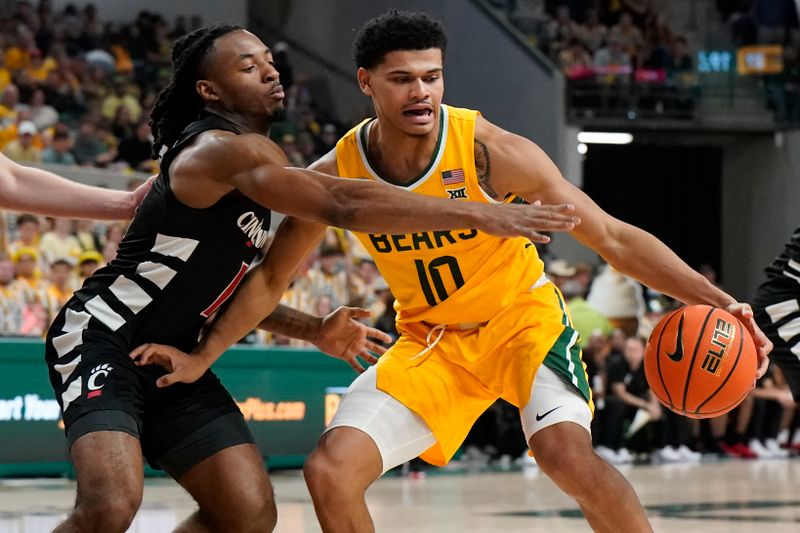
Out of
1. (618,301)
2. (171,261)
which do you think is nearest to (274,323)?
(171,261)

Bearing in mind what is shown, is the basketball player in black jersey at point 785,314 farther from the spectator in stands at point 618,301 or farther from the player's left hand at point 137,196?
the spectator in stands at point 618,301

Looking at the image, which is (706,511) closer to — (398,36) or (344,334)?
(344,334)

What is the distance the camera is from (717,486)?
451 inches

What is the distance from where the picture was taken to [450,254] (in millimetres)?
4922

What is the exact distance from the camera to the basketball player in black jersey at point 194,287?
4148 mm

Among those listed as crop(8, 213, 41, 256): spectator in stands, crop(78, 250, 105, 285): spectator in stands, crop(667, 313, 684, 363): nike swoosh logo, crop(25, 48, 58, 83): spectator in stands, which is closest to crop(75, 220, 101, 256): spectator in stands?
crop(8, 213, 41, 256): spectator in stands

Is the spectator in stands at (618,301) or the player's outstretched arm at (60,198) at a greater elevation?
the player's outstretched arm at (60,198)

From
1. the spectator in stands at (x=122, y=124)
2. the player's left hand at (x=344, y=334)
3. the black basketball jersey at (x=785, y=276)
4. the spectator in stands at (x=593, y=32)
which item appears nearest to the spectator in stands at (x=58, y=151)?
the spectator in stands at (x=122, y=124)

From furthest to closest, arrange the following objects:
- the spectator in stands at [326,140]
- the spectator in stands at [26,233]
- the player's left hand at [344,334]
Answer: the spectator in stands at [326,140], the spectator in stands at [26,233], the player's left hand at [344,334]

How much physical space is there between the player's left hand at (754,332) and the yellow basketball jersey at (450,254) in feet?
2.62

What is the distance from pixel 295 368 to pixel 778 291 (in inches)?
249

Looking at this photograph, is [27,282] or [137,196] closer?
[137,196]

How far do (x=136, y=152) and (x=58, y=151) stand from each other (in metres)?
1.29

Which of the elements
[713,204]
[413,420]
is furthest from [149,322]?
[713,204]
